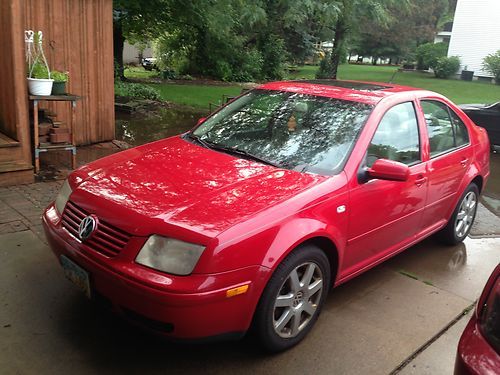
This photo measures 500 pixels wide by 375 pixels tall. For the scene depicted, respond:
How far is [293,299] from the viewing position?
302 cm

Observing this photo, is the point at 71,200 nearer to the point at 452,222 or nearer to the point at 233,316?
the point at 233,316

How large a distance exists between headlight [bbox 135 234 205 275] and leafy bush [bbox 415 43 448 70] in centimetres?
4031

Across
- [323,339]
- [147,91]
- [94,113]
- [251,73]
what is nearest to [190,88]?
[147,91]

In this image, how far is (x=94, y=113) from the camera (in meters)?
7.30

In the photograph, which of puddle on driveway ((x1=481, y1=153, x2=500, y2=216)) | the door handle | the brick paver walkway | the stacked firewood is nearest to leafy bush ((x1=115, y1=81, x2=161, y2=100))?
the stacked firewood

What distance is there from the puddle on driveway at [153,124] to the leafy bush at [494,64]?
92.4 feet

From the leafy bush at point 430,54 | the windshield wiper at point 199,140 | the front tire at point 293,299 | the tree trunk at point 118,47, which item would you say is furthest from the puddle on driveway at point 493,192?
the leafy bush at point 430,54

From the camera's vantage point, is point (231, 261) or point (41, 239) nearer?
point (231, 261)

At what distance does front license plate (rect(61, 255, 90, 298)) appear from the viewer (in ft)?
9.34

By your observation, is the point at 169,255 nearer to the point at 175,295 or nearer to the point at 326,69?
the point at 175,295

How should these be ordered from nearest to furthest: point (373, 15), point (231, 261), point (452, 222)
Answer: point (231, 261)
point (452, 222)
point (373, 15)

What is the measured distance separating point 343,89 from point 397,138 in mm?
621

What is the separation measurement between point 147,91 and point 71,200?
1135cm

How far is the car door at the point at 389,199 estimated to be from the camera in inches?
136
